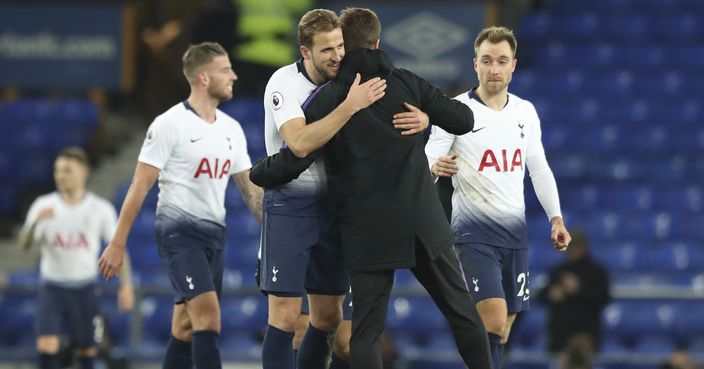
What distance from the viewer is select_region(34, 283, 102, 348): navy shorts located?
10.9 m

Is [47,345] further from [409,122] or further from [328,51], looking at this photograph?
[409,122]

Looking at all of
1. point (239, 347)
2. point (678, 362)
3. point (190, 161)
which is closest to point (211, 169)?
point (190, 161)

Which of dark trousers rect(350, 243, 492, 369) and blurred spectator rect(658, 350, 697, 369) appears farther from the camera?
blurred spectator rect(658, 350, 697, 369)

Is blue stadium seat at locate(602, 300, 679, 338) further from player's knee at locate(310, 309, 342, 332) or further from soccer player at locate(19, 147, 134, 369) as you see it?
player's knee at locate(310, 309, 342, 332)

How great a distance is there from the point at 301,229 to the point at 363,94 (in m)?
0.87

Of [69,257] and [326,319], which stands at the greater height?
[69,257]

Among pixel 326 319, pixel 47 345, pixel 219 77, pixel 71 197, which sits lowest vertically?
pixel 47 345

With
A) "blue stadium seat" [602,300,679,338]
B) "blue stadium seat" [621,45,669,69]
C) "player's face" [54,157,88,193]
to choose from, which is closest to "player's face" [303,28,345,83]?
"player's face" [54,157,88,193]

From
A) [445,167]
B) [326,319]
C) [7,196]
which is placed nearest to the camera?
[326,319]

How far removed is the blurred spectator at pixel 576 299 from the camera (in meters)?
11.8

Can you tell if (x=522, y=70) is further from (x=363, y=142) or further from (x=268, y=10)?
(x=363, y=142)

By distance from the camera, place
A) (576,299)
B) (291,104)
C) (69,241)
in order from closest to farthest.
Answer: (291,104)
(69,241)
(576,299)

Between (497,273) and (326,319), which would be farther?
(497,273)

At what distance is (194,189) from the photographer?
7871 millimetres
